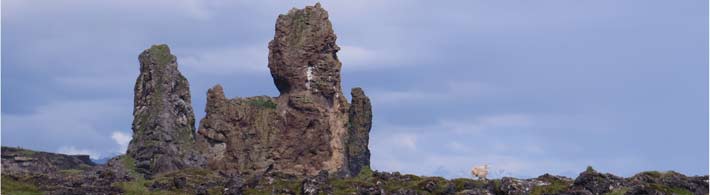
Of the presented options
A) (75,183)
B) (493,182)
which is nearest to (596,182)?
(493,182)

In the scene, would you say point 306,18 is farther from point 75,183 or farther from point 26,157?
point 75,183

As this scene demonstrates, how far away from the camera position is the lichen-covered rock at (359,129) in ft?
505

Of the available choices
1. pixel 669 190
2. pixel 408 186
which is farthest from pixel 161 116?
pixel 669 190

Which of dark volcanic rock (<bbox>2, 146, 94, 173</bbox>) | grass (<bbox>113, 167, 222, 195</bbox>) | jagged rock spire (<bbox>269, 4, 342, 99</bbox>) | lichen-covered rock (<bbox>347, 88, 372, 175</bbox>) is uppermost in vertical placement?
jagged rock spire (<bbox>269, 4, 342, 99</bbox>)

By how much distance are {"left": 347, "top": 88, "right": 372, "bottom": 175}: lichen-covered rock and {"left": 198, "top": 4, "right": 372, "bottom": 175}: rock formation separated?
14.1 feet

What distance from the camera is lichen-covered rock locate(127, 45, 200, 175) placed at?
478 feet

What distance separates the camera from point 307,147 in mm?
141000

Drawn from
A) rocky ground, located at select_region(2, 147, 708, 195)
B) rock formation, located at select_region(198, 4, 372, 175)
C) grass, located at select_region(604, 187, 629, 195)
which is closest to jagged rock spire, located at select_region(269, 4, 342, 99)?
rock formation, located at select_region(198, 4, 372, 175)

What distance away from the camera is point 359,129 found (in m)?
158

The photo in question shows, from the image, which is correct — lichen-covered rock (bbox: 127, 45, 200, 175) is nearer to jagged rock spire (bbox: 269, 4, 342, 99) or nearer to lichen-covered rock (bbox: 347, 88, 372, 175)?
jagged rock spire (bbox: 269, 4, 342, 99)

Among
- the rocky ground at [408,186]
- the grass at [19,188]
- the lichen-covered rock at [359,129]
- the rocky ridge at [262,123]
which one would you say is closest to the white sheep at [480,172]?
the rocky ground at [408,186]

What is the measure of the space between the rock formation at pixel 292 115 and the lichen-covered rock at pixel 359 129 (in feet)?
14.1

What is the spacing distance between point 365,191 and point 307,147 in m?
69.0

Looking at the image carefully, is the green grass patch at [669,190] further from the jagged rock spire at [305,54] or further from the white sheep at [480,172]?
the jagged rock spire at [305,54]
